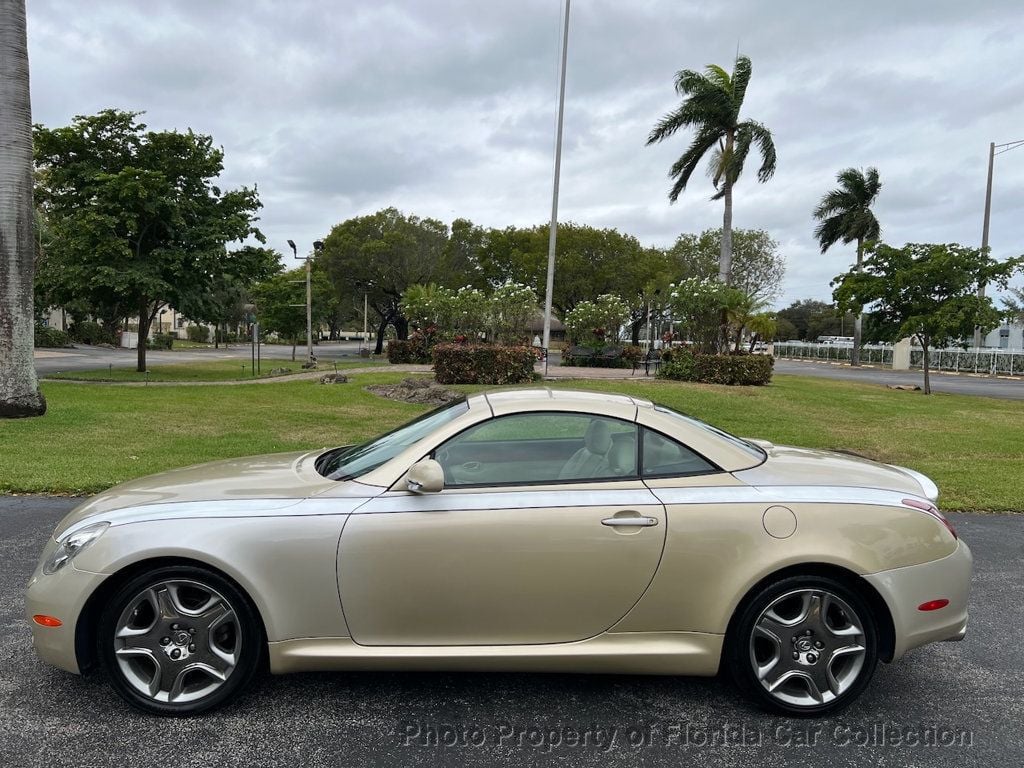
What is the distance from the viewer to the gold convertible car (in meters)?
2.78

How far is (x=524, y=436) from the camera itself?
344cm

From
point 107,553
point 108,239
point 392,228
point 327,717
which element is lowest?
point 327,717

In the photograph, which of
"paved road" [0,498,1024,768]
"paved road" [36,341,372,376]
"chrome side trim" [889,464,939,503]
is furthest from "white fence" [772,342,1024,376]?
"paved road" [36,341,372,376]

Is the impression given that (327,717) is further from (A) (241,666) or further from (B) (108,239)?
(B) (108,239)

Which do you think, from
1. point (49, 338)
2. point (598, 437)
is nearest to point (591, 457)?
point (598, 437)

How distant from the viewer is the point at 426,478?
2.79m

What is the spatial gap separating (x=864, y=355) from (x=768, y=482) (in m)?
58.2

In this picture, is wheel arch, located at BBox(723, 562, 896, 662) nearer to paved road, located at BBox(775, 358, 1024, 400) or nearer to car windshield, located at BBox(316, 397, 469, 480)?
car windshield, located at BBox(316, 397, 469, 480)

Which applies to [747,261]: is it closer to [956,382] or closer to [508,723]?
[956,382]

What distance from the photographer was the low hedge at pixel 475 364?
1844 cm

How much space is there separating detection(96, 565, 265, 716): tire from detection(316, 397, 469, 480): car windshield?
27.8 inches

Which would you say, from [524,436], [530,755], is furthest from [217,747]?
[524,436]

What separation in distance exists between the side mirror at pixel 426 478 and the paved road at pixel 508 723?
0.98 m

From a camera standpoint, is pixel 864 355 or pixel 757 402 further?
pixel 864 355
